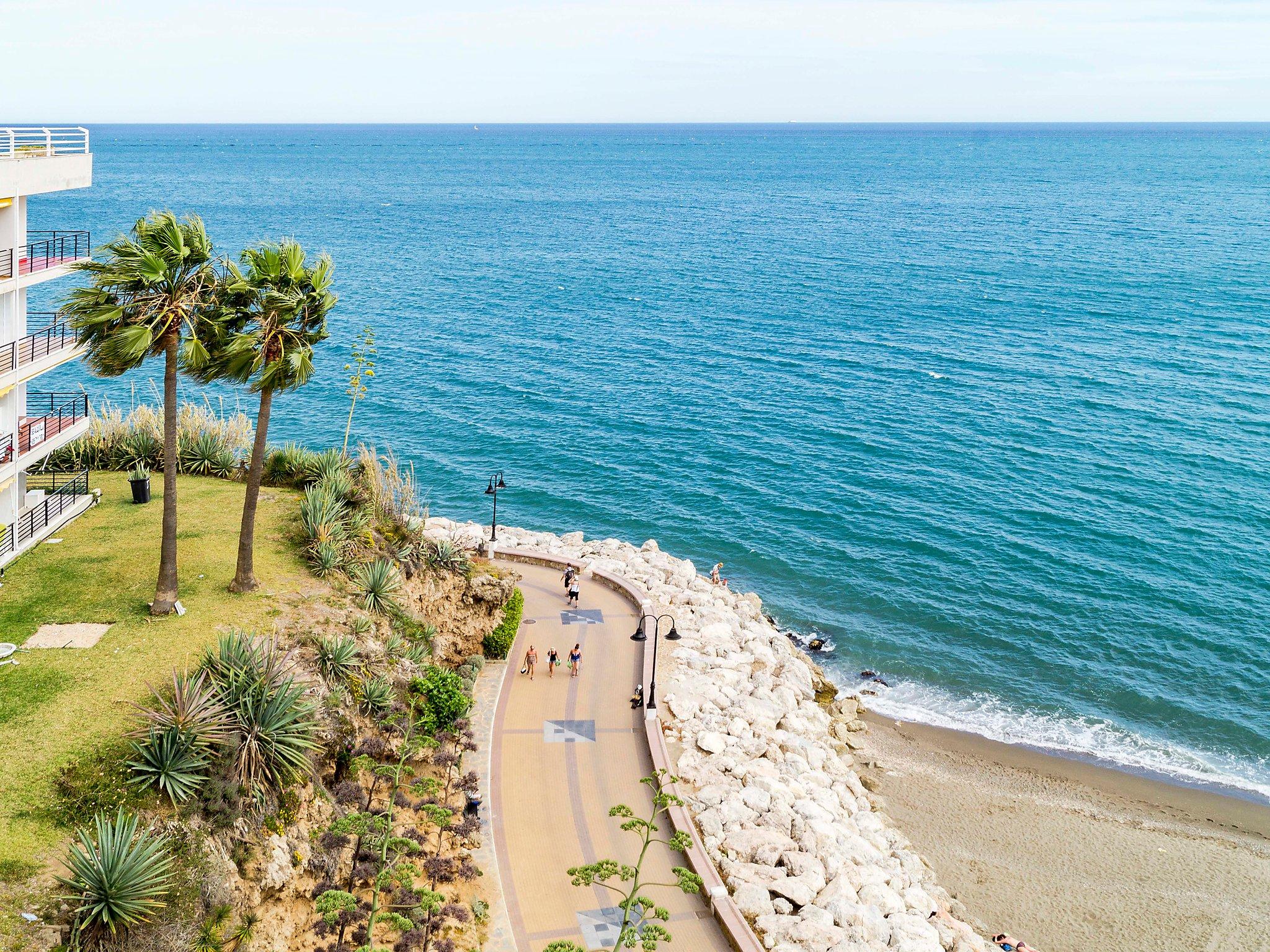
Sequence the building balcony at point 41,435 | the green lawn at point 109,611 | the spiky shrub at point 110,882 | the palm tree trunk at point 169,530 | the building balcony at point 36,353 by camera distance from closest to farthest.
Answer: the spiky shrub at point 110,882, the green lawn at point 109,611, the palm tree trunk at point 169,530, the building balcony at point 36,353, the building balcony at point 41,435

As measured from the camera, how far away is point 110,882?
1593 cm

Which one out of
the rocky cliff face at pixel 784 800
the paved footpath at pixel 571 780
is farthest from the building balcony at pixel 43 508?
Result: the rocky cliff face at pixel 784 800

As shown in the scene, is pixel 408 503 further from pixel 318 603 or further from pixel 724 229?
pixel 724 229

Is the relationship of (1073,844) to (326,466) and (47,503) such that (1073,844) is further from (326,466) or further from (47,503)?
(47,503)

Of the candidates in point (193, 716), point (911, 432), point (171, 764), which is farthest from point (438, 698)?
point (911, 432)

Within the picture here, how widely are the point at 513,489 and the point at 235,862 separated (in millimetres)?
36496

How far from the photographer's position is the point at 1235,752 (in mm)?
36719

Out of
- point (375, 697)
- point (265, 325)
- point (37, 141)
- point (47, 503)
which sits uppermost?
point (37, 141)

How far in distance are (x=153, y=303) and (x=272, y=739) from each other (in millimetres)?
10292

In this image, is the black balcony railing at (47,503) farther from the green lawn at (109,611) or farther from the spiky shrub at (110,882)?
the spiky shrub at (110,882)

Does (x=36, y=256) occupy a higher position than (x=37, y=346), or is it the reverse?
(x=36, y=256)

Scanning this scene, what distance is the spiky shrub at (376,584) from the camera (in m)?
27.9

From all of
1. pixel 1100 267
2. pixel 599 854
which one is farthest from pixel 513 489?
pixel 1100 267

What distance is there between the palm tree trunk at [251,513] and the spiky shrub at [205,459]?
9273 millimetres
